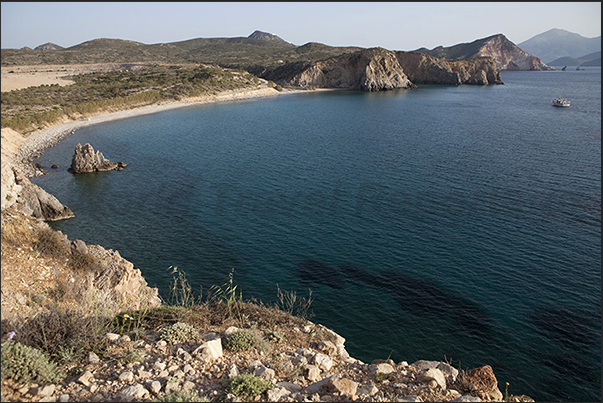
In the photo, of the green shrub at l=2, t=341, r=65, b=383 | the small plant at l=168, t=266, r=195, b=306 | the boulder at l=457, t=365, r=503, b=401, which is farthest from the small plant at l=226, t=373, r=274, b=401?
the boulder at l=457, t=365, r=503, b=401

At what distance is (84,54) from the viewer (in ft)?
455

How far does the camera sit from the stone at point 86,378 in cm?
892

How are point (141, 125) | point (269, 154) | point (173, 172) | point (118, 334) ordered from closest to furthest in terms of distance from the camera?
1. point (118, 334)
2. point (173, 172)
3. point (269, 154)
4. point (141, 125)

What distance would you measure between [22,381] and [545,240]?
106ft

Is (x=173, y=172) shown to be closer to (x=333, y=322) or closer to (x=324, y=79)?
(x=333, y=322)

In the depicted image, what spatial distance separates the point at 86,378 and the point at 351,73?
6105 inches

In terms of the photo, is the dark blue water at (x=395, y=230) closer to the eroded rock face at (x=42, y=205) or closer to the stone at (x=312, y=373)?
the eroded rock face at (x=42, y=205)

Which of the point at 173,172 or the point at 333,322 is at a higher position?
the point at 173,172

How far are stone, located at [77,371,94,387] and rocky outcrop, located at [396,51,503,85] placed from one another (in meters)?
186

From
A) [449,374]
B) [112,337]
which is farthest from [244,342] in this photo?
[449,374]

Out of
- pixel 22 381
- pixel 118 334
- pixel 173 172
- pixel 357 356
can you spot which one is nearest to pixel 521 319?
pixel 357 356

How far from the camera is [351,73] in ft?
502

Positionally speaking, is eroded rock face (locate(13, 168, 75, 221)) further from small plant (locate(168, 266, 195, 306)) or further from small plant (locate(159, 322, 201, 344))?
small plant (locate(159, 322, 201, 344))

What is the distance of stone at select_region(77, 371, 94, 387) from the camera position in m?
8.92
